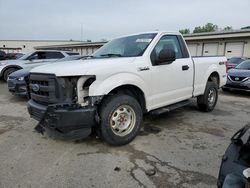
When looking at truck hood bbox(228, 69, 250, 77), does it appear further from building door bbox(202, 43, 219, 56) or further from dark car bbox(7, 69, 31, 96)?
building door bbox(202, 43, 219, 56)

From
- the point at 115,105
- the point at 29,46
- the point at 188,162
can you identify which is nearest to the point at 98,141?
the point at 115,105

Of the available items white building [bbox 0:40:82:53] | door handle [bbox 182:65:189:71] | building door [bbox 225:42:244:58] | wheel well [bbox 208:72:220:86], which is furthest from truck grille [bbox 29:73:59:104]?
white building [bbox 0:40:82:53]

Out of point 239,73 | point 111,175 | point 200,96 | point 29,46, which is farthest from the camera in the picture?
point 29,46

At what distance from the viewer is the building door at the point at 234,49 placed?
2247cm

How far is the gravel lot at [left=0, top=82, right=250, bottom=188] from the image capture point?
296 centimetres

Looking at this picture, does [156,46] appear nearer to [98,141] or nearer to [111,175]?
[98,141]

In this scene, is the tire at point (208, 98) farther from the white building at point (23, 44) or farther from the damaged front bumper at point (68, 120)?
the white building at point (23, 44)

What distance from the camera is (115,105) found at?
3770mm

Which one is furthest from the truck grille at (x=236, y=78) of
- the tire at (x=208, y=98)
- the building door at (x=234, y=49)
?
the building door at (x=234, y=49)

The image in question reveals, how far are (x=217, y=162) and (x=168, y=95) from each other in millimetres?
1739

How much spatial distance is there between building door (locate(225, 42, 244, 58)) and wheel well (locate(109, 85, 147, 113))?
21604 millimetres

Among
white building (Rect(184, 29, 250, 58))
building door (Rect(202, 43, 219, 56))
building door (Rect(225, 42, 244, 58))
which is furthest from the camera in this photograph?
building door (Rect(202, 43, 219, 56))

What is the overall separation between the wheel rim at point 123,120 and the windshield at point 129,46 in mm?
1073

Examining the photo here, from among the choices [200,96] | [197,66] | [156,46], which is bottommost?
[200,96]
